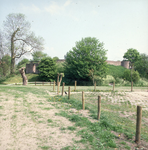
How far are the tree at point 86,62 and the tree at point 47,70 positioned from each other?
3.55 metres

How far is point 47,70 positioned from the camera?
123 ft

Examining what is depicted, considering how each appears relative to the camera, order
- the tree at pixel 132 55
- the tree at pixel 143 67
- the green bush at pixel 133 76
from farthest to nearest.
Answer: the tree at pixel 132 55, the tree at pixel 143 67, the green bush at pixel 133 76

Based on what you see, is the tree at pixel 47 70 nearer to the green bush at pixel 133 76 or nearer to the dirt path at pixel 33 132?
the green bush at pixel 133 76

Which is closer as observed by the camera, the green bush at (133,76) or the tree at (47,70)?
the green bush at (133,76)

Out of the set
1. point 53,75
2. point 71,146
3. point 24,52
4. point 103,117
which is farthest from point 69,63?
point 71,146

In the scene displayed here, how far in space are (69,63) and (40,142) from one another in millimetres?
34361

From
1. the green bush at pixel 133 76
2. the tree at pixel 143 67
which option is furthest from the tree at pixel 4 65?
the tree at pixel 143 67

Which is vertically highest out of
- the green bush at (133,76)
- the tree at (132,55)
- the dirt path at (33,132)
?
the tree at (132,55)

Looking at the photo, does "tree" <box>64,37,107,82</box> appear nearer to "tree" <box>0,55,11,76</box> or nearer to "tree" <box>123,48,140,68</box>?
→ "tree" <box>0,55,11,76</box>

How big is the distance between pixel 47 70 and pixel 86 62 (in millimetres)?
10190

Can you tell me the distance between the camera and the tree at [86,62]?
34.5 meters

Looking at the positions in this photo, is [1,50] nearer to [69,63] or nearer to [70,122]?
[69,63]

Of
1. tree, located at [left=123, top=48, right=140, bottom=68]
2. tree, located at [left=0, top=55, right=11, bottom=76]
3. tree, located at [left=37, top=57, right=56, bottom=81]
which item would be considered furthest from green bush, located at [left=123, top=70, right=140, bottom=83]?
tree, located at [left=123, top=48, right=140, bottom=68]

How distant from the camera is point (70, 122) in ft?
18.4
